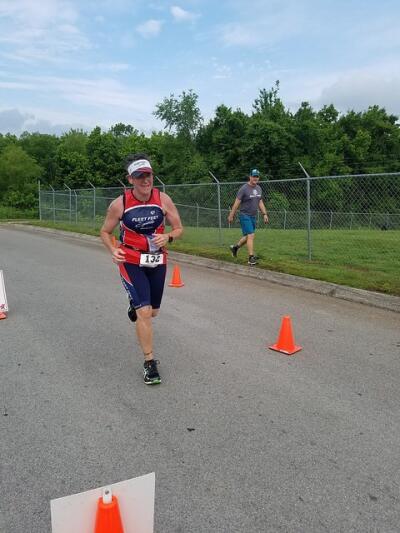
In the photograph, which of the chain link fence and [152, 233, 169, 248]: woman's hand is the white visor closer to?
[152, 233, 169, 248]: woman's hand

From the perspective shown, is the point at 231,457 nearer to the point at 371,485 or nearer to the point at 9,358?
the point at 371,485

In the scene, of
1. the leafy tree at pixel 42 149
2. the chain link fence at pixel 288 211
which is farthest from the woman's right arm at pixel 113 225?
the leafy tree at pixel 42 149

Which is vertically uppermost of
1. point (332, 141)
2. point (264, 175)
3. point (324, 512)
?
point (332, 141)

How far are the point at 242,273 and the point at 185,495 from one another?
23.8 feet

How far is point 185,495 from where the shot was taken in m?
2.69

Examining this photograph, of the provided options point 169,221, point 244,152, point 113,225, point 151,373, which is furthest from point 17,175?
point 151,373

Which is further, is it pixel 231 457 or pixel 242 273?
pixel 242 273

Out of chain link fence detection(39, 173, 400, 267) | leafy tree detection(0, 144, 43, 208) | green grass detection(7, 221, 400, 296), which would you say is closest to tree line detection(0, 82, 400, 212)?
leafy tree detection(0, 144, 43, 208)

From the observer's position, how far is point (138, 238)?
13.9 ft

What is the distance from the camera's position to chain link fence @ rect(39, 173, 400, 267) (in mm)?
15303

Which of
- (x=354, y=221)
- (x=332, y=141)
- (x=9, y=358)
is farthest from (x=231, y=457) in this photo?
(x=332, y=141)

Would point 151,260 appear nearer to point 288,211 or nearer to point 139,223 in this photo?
point 139,223

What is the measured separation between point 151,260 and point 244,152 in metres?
42.1

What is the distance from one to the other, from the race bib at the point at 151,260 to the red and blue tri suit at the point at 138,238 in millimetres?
39
